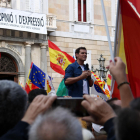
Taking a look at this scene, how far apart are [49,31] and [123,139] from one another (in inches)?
503

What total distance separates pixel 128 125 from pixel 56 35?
43.1ft

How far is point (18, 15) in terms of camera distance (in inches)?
497

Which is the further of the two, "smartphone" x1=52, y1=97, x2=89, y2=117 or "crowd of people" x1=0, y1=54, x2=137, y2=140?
"smartphone" x1=52, y1=97, x2=89, y2=117

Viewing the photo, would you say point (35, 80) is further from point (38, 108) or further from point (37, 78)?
point (38, 108)

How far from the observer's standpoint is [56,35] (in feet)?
46.3

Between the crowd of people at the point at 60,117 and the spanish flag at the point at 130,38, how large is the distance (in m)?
0.60

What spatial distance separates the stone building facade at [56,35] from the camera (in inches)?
517

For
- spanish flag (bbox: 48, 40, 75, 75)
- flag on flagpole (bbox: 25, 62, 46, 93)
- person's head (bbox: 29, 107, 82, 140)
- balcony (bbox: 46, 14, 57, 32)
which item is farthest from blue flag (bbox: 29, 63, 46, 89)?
person's head (bbox: 29, 107, 82, 140)

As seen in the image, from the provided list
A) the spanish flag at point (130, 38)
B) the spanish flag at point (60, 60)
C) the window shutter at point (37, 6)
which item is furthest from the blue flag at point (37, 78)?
the spanish flag at point (130, 38)

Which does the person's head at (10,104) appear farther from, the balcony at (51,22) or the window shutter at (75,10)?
the window shutter at (75,10)

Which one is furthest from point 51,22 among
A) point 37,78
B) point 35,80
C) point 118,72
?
point 118,72

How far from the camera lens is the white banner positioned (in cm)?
1233

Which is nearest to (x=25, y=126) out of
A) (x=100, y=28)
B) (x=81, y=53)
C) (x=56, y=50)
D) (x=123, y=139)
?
(x=123, y=139)

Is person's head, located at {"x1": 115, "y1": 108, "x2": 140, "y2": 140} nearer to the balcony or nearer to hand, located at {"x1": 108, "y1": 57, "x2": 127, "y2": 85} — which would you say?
hand, located at {"x1": 108, "y1": 57, "x2": 127, "y2": 85}
